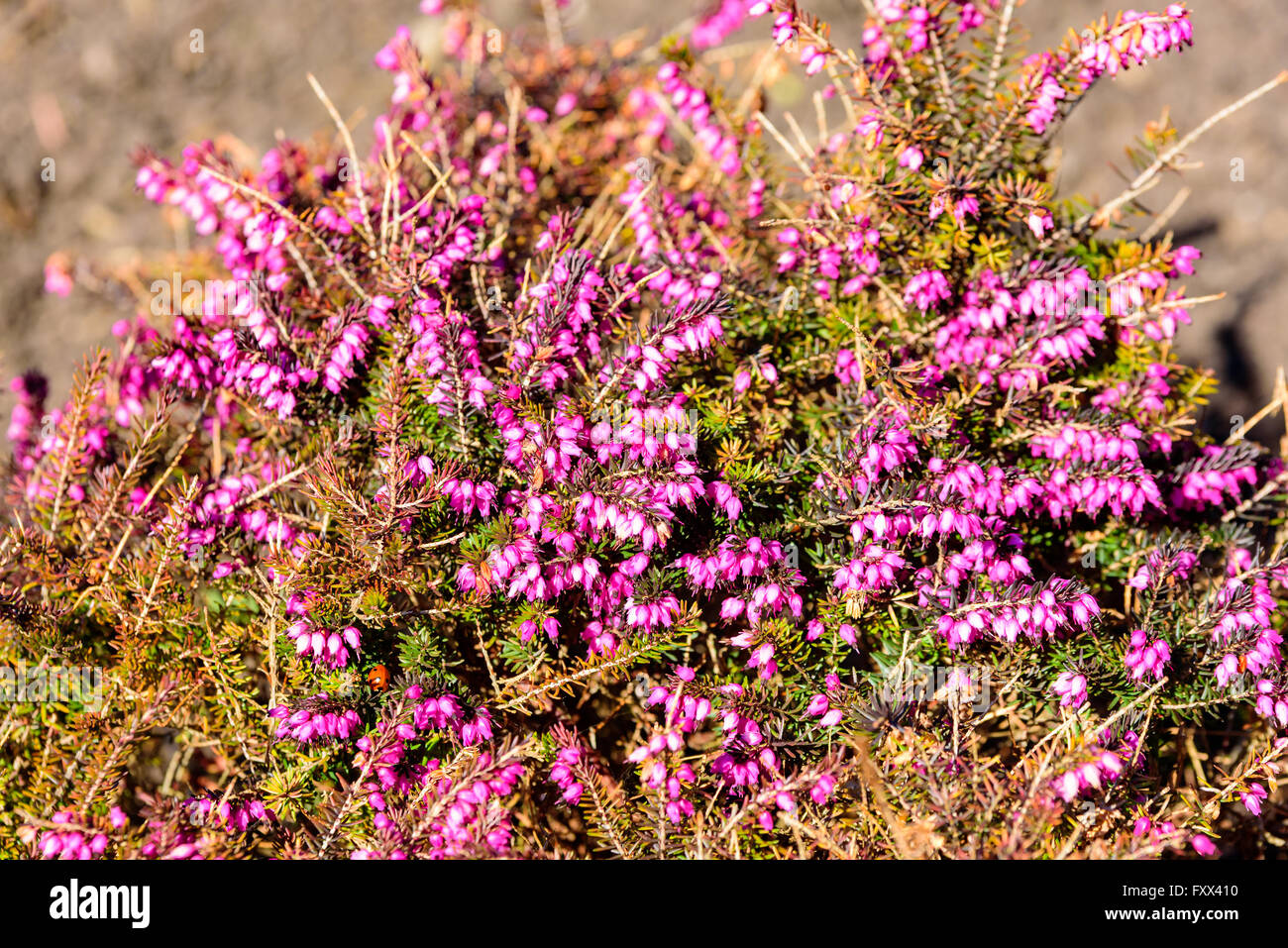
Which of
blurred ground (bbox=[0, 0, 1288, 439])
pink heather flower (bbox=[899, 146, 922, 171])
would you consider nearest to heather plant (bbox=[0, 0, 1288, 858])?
pink heather flower (bbox=[899, 146, 922, 171])

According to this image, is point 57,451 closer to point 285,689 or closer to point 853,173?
point 285,689

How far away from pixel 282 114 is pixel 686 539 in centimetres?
393

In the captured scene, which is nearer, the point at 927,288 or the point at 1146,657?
the point at 1146,657

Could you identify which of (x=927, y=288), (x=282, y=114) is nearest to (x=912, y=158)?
(x=927, y=288)

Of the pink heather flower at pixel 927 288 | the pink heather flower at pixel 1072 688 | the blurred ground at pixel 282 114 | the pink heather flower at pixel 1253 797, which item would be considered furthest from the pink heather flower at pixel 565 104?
the pink heather flower at pixel 1253 797

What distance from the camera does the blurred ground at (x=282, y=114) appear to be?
4.29m

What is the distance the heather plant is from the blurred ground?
1.99m

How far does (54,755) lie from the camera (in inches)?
93.4

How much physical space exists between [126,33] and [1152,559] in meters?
5.80

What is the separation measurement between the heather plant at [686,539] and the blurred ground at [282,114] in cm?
199

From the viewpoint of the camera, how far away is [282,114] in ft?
15.5

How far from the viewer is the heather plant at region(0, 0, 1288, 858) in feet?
6.86

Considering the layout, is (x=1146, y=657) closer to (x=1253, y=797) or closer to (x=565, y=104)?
(x=1253, y=797)
